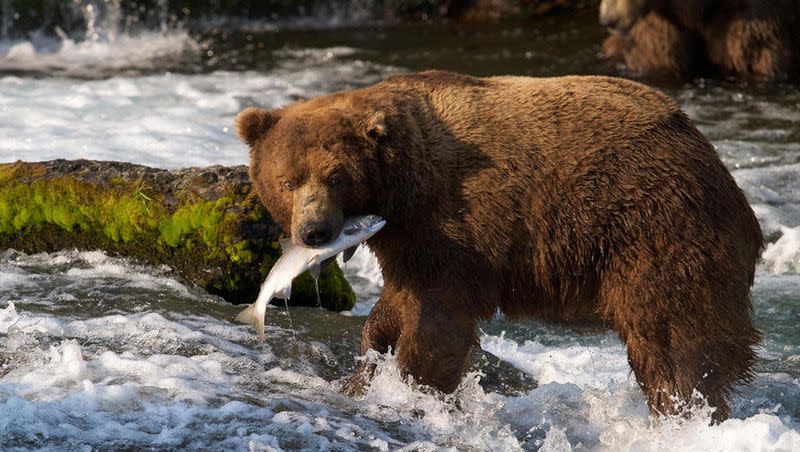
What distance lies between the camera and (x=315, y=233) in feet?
19.2

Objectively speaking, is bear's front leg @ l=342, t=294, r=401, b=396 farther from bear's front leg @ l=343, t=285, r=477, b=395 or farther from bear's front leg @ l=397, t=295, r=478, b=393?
bear's front leg @ l=397, t=295, r=478, b=393

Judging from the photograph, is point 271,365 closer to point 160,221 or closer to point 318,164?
point 318,164

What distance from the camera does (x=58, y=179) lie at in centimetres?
820

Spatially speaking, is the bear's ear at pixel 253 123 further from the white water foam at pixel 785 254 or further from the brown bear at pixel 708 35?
the brown bear at pixel 708 35

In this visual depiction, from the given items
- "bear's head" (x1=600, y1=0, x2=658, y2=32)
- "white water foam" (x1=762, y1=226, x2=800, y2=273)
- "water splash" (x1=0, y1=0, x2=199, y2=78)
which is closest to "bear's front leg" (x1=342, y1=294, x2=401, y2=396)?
"white water foam" (x1=762, y1=226, x2=800, y2=273)

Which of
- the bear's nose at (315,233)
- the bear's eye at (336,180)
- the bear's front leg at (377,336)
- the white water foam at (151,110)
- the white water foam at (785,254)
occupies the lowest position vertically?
the white water foam at (785,254)

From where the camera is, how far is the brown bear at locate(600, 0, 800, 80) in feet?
47.1

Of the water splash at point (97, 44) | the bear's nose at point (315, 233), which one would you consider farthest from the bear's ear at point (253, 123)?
the water splash at point (97, 44)

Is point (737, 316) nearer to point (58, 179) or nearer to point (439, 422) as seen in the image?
point (439, 422)

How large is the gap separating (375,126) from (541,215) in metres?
0.93

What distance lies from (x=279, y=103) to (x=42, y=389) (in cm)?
766

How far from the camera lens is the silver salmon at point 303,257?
593cm

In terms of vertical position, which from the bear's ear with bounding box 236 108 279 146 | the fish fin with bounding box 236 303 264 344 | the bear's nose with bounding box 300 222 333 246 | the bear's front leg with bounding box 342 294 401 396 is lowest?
the bear's front leg with bounding box 342 294 401 396

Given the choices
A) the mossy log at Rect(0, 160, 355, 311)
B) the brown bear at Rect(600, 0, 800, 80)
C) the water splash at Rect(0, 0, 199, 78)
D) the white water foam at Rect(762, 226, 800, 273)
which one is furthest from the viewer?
the water splash at Rect(0, 0, 199, 78)
